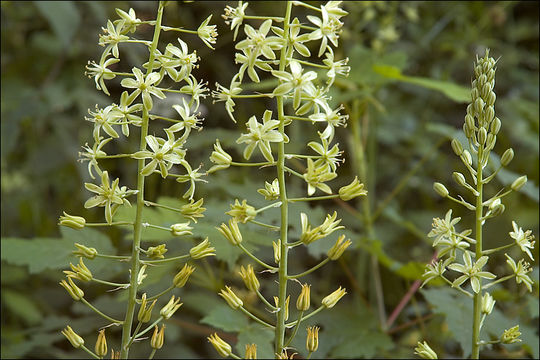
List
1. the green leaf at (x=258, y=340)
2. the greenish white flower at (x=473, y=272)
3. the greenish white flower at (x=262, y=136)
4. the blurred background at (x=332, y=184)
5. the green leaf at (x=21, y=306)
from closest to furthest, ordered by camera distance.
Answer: the greenish white flower at (x=262, y=136), the greenish white flower at (x=473, y=272), the green leaf at (x=258, y=340), the blurred background at (x=332, y=184), the green leaf at (x=21, y=306)

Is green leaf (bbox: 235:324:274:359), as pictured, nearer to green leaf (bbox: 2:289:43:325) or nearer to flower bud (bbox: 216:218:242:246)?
flower bud (bbox: 216:218:242:246)

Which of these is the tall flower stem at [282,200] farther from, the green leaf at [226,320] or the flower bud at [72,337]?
the green leaf at [226,320]

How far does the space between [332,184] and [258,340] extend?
145cm

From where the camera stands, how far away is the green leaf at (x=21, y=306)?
88.0 inches

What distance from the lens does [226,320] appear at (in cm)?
179

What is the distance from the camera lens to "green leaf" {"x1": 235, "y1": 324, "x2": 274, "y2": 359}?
164 cm

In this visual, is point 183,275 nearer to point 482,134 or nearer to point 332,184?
point 482,134

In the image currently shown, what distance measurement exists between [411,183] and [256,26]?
108 cm

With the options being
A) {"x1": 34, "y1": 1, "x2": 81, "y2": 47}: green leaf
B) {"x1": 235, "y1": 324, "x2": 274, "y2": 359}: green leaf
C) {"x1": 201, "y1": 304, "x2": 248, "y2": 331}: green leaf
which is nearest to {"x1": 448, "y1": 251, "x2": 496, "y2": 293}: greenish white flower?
{"x1": 235, "y1": 324, "x2": 274, "y2": 359}: green leaf

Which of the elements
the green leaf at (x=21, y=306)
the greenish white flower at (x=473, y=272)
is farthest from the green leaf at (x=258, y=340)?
the green leaf at (x=21, y=306)

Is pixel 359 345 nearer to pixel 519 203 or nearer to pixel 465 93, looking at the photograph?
pixel 465 93

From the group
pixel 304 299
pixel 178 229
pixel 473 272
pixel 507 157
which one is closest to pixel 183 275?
pixel 178 229

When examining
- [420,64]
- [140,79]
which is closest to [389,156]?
[420,64]

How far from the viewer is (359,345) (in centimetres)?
185
